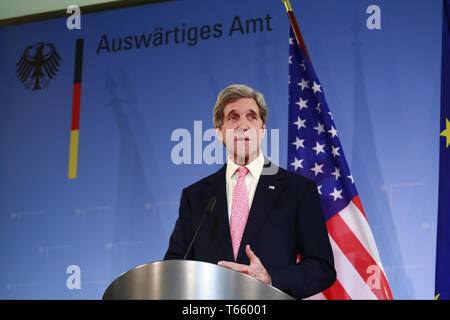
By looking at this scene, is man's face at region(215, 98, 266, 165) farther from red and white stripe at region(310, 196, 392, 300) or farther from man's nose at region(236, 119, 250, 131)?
red and white stripe at region(310, 196, 392, 300)

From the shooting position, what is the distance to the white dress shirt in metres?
2.79

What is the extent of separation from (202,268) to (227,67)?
2456 mm

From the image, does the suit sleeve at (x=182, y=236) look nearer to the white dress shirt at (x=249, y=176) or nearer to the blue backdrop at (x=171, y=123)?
the white dress shirt at (x=249, y=176)

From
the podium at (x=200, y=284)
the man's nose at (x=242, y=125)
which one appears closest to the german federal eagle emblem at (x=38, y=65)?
the man's nose at (x=242, y=125)

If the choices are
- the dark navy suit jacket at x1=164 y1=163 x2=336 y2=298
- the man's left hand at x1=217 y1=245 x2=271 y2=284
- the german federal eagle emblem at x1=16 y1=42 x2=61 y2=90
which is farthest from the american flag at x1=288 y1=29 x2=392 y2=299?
the german federal eagle emblem at x1=16 y1=42 x2=61 y2=90

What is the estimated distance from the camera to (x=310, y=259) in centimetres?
245

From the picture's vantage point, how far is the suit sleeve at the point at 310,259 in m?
2.17

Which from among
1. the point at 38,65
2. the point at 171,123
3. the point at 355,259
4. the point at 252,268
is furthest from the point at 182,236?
the point at 38,65

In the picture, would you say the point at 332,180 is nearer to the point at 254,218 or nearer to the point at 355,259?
the point at 355,259

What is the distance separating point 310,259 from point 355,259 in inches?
28.6

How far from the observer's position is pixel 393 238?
320 centimetres

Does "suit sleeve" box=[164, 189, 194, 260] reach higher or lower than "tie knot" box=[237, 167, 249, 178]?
lower
